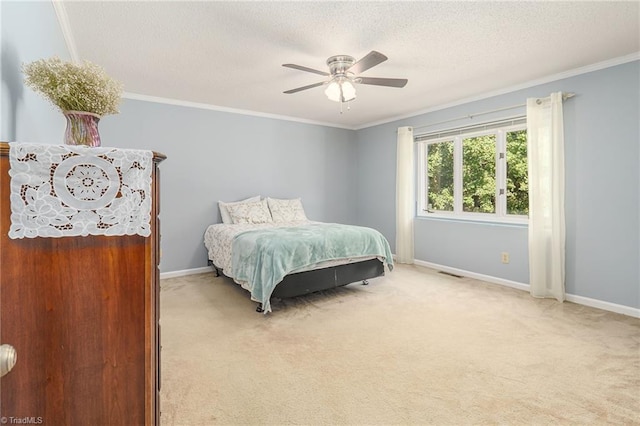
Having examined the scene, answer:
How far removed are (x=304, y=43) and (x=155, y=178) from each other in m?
1.95

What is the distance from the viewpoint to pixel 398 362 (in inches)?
83.7

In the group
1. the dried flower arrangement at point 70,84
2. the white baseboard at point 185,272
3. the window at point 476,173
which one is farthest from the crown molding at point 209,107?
the dried flower arrangement at point 70,84

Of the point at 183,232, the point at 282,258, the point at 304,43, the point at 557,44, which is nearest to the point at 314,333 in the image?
the point at 282,258

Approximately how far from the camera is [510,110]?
3732 mm

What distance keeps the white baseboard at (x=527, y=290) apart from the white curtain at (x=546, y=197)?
16 centimetres

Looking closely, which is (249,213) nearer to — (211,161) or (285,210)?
(285,210)

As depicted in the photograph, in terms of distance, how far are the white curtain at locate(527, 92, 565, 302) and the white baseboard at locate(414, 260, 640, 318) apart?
16 centimetres

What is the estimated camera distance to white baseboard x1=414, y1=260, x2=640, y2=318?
2930 mm

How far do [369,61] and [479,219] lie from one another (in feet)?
9.15

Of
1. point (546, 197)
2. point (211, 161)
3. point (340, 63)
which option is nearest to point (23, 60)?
point (340, 63)

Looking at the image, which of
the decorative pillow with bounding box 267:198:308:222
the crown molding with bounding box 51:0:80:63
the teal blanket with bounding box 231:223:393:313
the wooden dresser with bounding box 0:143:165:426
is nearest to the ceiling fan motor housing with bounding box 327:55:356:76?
the teal blanket with bounding box 231:223:393:313

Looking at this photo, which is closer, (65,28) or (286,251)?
(65,28)

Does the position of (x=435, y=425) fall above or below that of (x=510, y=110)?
below

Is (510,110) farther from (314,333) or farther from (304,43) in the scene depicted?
(314,333)
